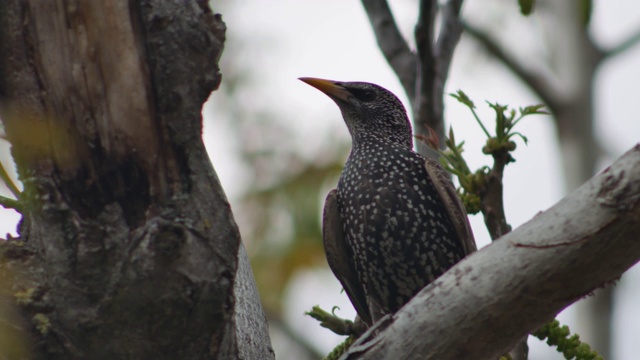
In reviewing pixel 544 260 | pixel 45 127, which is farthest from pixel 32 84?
pixel 544 260

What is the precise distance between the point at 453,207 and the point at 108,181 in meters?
2.24

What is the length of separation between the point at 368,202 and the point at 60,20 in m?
2.32

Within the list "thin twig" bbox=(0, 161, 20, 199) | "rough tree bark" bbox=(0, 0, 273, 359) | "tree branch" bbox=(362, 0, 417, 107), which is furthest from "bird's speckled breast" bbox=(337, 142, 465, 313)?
"thin twig" bbox=(0, 161, 20, 199)

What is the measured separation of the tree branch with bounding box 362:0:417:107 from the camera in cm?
478

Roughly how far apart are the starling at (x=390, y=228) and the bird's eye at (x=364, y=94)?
0.46 m

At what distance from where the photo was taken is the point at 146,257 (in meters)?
2.51

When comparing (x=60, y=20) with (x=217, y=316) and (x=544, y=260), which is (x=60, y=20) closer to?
(x=217, y=316)

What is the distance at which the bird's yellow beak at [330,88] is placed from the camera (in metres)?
5.04

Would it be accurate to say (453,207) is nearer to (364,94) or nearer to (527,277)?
(364,94)

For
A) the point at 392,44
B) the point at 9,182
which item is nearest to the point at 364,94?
the point at 392,44

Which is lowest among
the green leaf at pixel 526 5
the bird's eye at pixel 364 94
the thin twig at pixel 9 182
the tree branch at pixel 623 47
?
the thin twig at pixel 9 182

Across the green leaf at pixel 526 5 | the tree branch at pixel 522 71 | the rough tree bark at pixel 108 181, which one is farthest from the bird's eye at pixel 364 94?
the tree branch at pixel 522 71

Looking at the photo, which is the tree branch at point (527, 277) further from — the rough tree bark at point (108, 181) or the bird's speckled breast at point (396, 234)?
the bird's speckled breast at point (396, 234)

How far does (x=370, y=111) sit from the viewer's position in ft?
17.4
